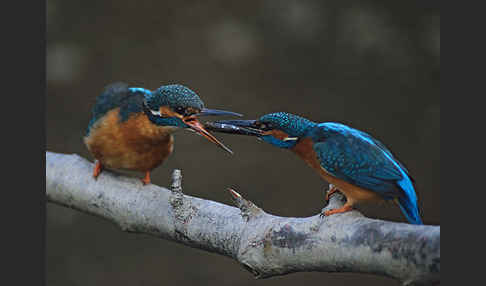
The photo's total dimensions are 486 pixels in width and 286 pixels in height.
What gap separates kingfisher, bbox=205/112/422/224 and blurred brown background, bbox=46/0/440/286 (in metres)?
0.43

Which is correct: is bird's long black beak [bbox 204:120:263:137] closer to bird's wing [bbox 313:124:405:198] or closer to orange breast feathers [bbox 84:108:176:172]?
bird's wing [bbox 313:124:405:198]

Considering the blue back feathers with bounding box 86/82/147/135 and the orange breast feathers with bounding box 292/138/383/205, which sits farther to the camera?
the blue back feathers with bounding box 86/82/147/135

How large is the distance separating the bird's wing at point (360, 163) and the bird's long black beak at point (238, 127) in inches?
4.2

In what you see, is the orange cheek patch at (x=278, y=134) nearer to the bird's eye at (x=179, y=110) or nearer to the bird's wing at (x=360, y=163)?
the bird's wing at (x=360, y=163)

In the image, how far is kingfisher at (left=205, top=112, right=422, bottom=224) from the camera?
933 mm

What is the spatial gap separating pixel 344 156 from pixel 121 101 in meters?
0.61

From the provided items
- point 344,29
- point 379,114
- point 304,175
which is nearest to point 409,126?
point 379,114

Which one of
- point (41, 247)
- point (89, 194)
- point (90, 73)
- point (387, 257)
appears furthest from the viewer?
point (90, 73)

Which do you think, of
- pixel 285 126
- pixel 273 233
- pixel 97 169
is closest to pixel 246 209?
pixel 273 233

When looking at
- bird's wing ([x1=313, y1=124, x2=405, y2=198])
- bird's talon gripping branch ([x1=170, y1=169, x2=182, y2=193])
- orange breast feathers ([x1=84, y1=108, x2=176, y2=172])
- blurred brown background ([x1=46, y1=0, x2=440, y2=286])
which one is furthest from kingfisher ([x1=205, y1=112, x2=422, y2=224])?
blurred brown background ([x1=46, y1=0, x2=440, y2=286])

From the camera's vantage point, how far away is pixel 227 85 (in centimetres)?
185

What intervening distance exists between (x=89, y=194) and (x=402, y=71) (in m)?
0.83

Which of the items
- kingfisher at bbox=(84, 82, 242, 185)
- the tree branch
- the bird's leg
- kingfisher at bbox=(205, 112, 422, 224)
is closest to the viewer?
the tree branch

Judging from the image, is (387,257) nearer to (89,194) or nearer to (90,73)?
(89,194)
